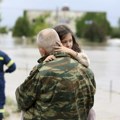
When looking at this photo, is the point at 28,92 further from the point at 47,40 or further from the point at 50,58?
the point at 47,40

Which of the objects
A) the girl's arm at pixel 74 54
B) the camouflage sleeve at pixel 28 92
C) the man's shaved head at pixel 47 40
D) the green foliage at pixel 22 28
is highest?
the man's shaved head at pixel 47 40

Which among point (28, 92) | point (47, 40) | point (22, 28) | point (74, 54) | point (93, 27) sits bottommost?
point (22, 28)

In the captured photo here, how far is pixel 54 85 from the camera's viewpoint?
12.5ft

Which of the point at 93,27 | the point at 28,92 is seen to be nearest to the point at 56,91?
the point at 28,92

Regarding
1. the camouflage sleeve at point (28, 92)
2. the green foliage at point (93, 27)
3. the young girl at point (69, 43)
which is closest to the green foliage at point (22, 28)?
the green foliage at point (93, 27)

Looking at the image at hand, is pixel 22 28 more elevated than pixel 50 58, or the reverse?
pixel 50 58

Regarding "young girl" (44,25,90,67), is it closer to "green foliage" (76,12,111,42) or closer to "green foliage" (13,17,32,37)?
"green foliage" (76,12,111,42)

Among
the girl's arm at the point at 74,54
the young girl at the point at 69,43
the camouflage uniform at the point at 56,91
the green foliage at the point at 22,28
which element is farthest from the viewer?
the green foliage at the point at 22,28

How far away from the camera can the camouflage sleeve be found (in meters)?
3.85

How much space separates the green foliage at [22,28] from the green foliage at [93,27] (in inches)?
308

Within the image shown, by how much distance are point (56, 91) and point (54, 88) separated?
0.03 metres

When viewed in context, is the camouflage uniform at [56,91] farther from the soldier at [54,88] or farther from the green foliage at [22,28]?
the green foliage at [22,28]

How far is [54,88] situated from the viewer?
3811 millimetres

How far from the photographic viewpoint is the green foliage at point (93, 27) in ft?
201
